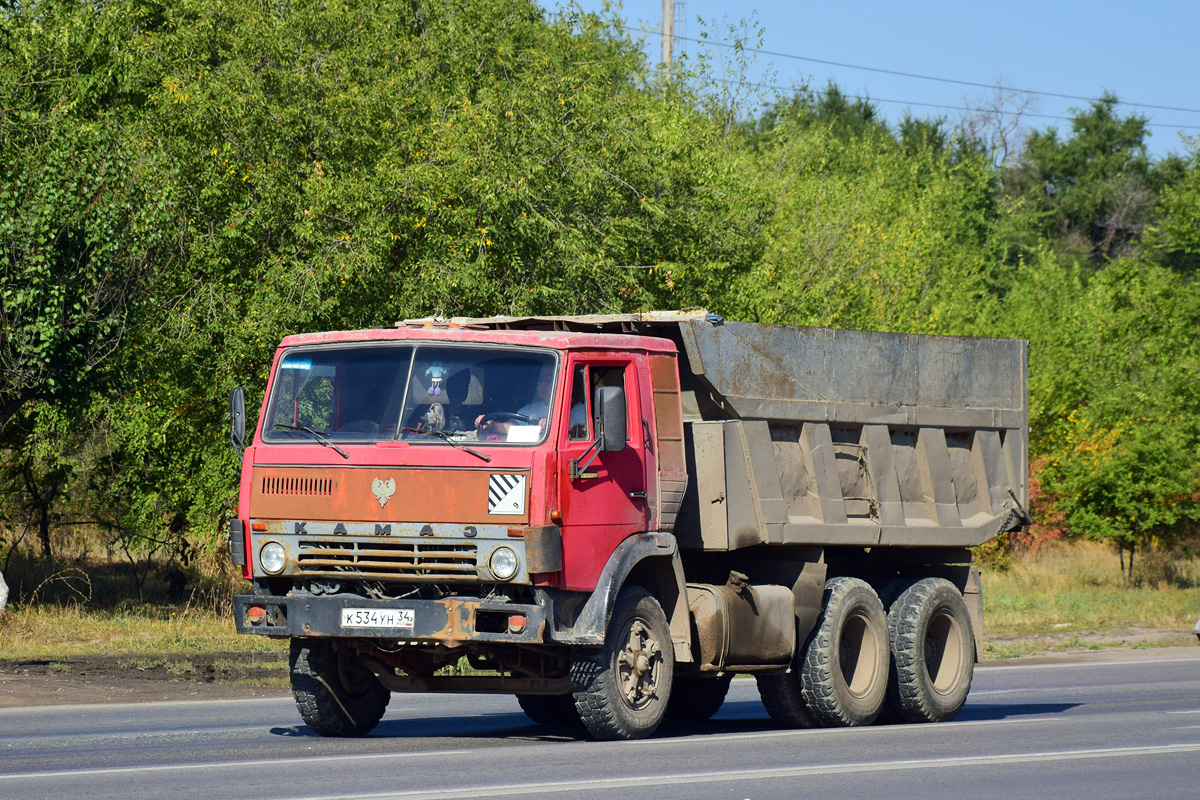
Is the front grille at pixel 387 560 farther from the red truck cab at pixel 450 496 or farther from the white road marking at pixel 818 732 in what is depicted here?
the white road marking at pixel 818 732

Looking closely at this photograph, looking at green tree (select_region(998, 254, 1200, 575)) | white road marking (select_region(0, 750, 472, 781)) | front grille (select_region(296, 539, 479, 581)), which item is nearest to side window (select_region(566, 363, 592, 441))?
front grille (select_region(296, 539, 479, 581))

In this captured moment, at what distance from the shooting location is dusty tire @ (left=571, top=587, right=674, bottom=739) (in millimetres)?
10359

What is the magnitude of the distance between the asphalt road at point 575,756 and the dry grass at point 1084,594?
1253cm

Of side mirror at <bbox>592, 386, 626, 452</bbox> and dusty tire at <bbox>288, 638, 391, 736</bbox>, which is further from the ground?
→ side mirror at <bbox>592, 386, 626, 452</bbox>

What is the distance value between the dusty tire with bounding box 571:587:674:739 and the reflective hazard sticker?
1123 mm

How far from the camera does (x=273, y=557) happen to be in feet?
34.5

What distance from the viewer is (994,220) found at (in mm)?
61844

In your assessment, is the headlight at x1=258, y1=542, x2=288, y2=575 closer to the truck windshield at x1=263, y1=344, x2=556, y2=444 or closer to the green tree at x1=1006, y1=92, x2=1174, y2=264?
the truck windshield at x1=263, y1=344, x2=556, y2=444

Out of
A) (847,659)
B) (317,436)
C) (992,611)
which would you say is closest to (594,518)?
(317,436)

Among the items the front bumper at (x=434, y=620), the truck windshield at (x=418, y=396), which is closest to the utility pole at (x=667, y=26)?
the truck windshield at (x=418, y=396)

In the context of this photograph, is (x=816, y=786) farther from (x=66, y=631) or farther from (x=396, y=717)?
(x=66, y=631)

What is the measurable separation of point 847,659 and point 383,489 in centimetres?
484

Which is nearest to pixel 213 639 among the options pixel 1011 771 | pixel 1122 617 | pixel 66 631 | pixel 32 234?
pixel 66 631

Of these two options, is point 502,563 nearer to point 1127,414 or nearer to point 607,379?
point 607,379
